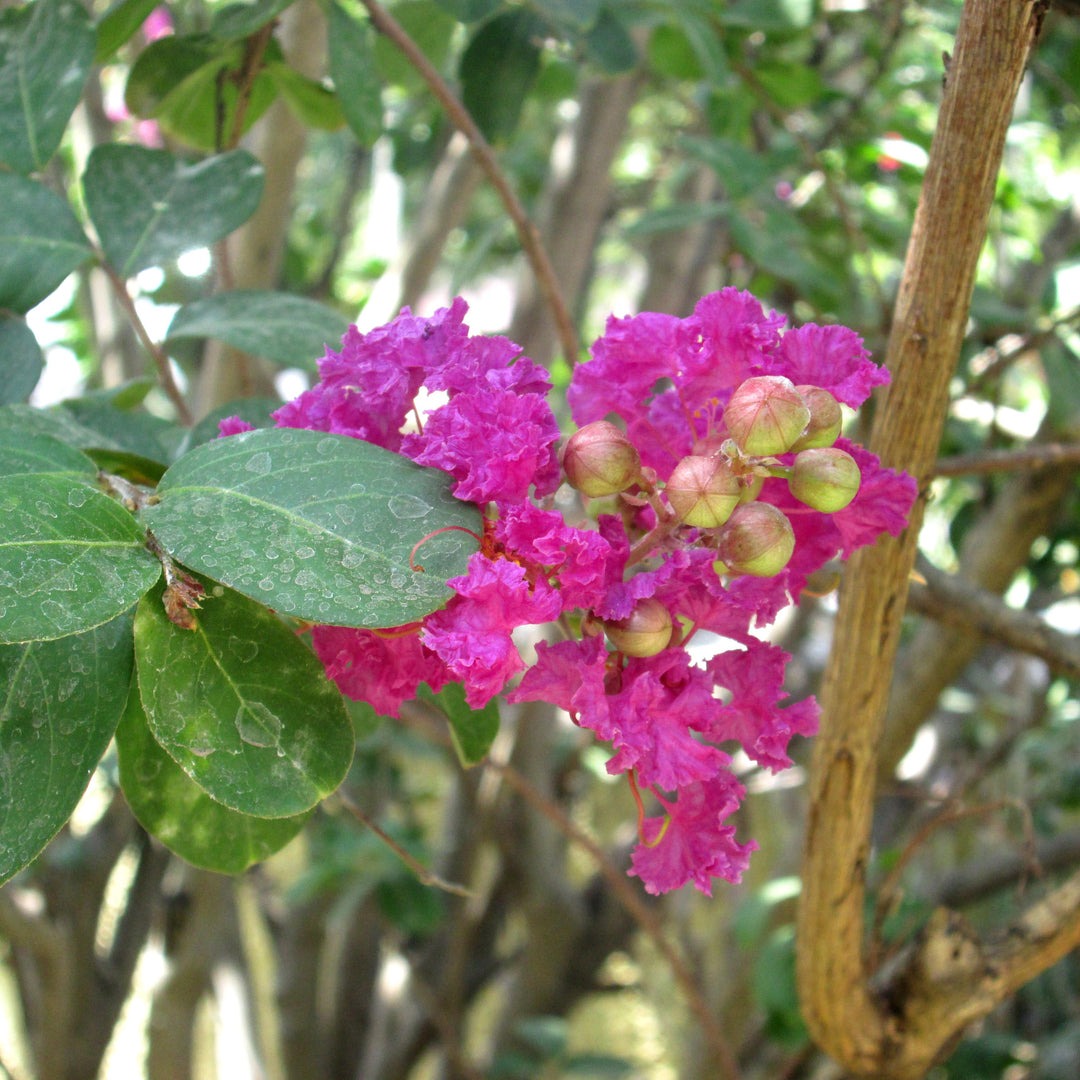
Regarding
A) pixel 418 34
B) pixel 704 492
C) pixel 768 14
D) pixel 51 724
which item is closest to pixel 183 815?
pixel 51 724

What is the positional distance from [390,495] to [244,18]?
0.59 metres

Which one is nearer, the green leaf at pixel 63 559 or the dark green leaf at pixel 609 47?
the green leaf at pixel 63 559

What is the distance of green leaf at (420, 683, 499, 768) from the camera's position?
625mm

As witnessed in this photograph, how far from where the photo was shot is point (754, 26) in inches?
53.8

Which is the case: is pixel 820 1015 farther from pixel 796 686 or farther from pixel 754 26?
pixel 796 686

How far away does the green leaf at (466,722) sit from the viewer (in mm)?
625

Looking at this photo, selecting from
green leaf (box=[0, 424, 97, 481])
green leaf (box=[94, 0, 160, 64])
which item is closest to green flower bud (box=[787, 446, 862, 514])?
green leaf (box=[0, 424, 97, 481])

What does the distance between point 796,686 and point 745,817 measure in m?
0.34

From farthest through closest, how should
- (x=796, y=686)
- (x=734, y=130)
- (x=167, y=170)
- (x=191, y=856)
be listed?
(x=796, y=686) < (x=734, y=130) < (x=167, y=170) < (x=191, y=856)

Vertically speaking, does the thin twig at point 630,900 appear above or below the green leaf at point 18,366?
below

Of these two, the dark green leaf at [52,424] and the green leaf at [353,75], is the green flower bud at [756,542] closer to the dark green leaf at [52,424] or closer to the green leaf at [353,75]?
the dark green leaf at [52,424]

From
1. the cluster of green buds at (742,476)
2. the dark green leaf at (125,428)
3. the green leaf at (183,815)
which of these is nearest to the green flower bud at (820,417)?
the cluster of green buds at (742,476)

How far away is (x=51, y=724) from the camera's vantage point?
20.3 inches

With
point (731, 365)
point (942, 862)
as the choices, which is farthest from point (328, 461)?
point (942, 862)
